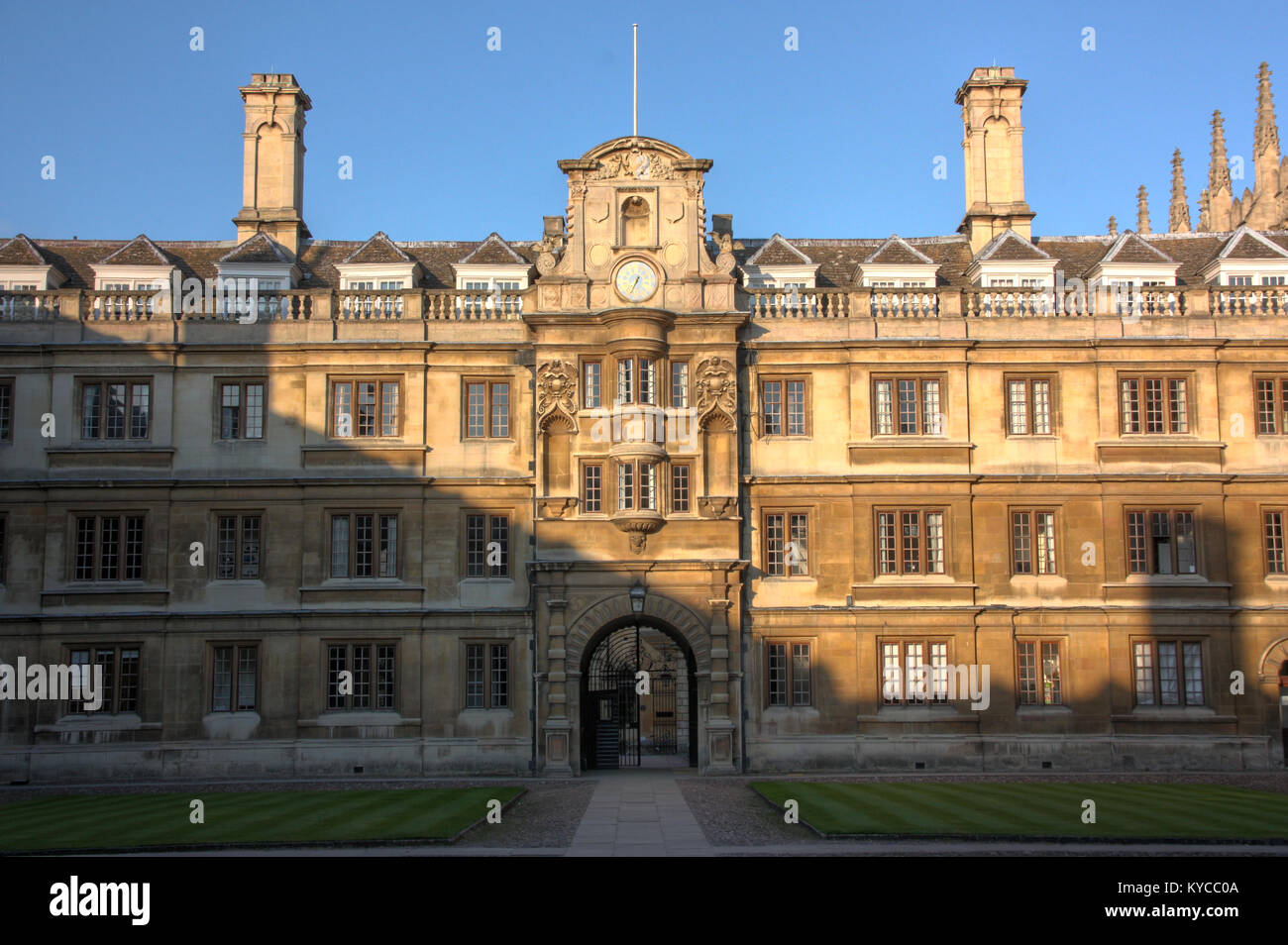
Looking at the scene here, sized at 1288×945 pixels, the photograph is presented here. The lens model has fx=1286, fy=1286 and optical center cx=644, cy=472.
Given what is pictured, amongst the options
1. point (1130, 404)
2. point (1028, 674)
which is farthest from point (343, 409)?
point (1130, 404)

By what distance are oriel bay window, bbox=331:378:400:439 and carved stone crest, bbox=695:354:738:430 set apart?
359 inches

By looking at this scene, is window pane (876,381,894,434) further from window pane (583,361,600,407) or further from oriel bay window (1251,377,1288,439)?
oriel bay window (1251,377,1288,439)

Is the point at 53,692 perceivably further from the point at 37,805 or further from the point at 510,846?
the point at 510,846

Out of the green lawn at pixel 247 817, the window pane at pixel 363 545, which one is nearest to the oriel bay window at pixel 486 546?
the window pane at pixel 363 545

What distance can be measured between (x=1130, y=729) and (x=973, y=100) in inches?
851

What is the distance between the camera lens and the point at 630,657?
189 ft

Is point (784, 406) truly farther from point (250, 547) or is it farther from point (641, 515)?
point (250, 547)

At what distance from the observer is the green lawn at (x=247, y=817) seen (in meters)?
21.8

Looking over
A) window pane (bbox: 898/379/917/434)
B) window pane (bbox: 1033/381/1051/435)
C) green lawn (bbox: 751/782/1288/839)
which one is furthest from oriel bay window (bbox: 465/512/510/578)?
window pane (bbox: 1033/381/1051/435)

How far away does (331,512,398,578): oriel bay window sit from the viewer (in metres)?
38.0

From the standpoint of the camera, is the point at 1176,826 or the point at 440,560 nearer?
the point at 1176,826

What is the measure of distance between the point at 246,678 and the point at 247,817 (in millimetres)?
13110

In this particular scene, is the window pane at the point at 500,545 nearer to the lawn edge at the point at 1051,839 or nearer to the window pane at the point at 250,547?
the window pane at the point at 250,547
